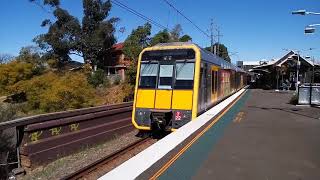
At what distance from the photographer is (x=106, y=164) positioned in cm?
1124

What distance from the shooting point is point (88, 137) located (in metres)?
14.4

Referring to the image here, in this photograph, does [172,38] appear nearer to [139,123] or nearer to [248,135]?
[139,123]

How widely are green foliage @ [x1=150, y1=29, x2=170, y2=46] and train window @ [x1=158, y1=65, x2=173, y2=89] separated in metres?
34.3

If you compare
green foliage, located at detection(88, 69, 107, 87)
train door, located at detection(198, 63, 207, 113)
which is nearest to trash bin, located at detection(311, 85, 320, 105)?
train door, located at detection(198, 63, 207, 113)

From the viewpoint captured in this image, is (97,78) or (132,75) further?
(97,78)

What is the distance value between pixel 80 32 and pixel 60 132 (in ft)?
150

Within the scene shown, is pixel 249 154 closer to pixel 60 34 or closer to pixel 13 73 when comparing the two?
pixel 13 73

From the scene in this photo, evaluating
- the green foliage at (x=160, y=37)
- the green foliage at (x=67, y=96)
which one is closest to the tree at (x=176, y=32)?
the green foliage at (x=160, y=37)

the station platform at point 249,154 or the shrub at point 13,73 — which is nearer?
the station platform at point 249,154

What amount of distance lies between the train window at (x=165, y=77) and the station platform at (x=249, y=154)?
7.77ft

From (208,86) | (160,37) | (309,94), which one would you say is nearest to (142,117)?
(208,86)

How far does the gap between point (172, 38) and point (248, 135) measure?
44.8 meters

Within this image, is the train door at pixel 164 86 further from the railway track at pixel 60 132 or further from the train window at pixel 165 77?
the railway track at pixel 60 132

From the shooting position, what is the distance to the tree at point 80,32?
55.2m
